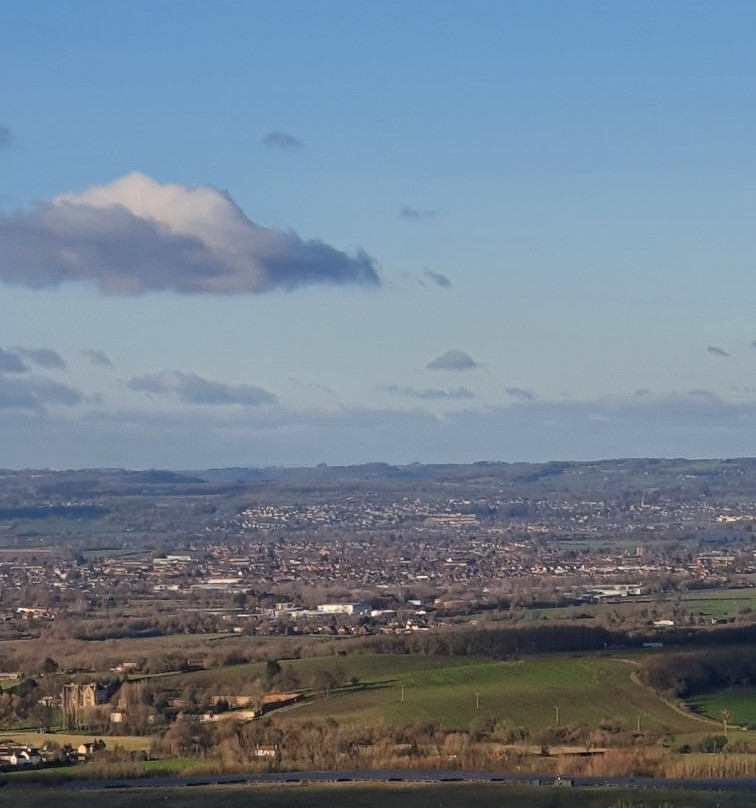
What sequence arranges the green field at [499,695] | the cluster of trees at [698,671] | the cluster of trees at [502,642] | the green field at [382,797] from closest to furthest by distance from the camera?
the green field at [382,797]
the green field at [499,695]
the cluster of trees at [698,671]
the cluster of trees at [502,642]

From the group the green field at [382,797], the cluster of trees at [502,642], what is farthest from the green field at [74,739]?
the cluster of trees at [502,642]

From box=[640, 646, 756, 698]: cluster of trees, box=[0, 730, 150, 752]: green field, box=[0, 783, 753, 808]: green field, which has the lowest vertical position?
box=[0, 730, 150, 752]: green field

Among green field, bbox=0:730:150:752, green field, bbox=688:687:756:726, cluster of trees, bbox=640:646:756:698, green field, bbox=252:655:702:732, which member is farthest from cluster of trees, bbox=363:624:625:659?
green field, bbox=0:730:150:752

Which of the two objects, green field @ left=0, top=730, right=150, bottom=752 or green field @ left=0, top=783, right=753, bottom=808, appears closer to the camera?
green field @ left=0, top=783, right=753, bottom=808

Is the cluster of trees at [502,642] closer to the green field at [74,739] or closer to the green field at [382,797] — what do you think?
the green field at [74,739]

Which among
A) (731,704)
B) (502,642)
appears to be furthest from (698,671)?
(502,642)

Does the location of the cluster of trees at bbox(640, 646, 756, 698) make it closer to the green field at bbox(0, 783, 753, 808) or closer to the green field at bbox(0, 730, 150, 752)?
the green field at bbox(0, 730, 150, 752)
